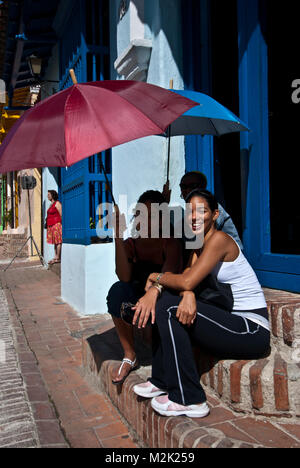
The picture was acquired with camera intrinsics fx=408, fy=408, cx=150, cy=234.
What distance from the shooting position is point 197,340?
2221 mm

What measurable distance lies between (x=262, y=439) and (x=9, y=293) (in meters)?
6.12

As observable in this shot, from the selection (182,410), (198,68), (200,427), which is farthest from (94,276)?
(200,427)

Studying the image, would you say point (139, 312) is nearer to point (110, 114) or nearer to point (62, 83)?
point (110, 114)

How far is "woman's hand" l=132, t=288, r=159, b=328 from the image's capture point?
2338 mm

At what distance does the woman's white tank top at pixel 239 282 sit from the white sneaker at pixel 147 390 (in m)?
0.67

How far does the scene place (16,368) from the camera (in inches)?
145

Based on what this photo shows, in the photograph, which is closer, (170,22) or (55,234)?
(170,22)

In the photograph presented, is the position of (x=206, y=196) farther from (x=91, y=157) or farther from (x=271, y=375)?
(x=91, y=157)

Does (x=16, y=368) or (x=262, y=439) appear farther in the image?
(x=16, y=368)

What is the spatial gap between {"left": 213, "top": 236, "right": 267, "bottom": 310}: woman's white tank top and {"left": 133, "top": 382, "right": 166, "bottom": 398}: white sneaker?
67 centimetres

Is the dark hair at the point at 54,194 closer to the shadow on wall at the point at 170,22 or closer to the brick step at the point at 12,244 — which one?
the shadow on wall at the point at 170,22

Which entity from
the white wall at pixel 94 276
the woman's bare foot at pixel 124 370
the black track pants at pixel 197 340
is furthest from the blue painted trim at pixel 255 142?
the white wall at pixel 94 276

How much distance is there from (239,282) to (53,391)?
5.90 feet

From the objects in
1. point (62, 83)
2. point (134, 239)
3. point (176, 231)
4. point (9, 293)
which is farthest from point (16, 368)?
point (62, 83)
